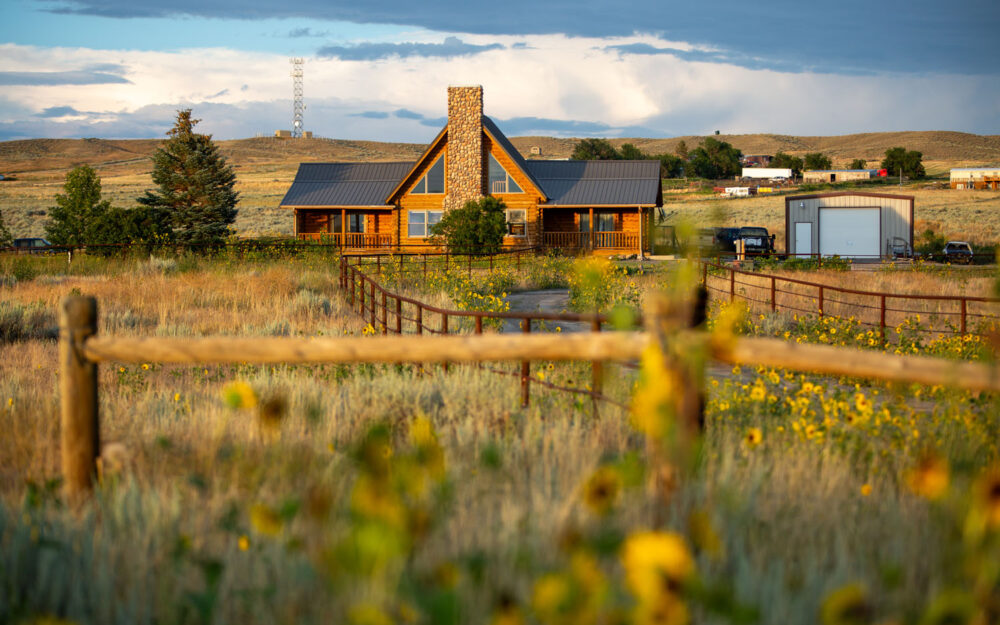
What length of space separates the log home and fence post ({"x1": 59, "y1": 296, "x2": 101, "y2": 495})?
33.1 m

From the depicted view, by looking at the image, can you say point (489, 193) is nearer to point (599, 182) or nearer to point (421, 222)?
point (421, 222)

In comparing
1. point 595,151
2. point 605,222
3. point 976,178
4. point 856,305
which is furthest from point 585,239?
point 595,151

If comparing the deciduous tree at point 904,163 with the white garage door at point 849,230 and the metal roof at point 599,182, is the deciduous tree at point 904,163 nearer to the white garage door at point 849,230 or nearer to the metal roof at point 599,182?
the white garage door at point 849,230

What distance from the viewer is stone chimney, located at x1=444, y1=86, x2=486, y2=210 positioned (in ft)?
124

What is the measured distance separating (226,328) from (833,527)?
11643 millimetres

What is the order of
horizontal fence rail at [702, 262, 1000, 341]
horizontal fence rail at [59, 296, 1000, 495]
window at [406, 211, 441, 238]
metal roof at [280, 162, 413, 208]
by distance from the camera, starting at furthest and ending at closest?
metal roof at [280, 162, 413, 208] → window at [406, 211, 441, 238] → horizontal fence rail at [702, 262, 1000, 341] → horizontal fence rail at [59, 296, 1000, 495]

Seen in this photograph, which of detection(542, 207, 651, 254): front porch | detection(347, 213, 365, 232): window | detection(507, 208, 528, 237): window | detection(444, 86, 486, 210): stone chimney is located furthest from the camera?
detection(347, 213, 365, 232): window

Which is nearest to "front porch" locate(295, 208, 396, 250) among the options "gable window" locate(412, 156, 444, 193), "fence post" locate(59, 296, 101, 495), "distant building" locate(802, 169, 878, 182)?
"gable window" locate(412, 156, 444, 193)

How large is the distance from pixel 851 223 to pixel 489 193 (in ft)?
49.5

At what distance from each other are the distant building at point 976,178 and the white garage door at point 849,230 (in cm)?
4462

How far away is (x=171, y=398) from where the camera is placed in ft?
Result: 26.8

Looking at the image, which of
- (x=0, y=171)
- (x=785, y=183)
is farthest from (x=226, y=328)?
(x=0, y=171)

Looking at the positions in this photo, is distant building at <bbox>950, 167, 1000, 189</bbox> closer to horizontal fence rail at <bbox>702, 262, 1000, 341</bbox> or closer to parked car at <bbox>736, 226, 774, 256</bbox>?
parked car at <bbox>736, 226, 774, 256</bbox>

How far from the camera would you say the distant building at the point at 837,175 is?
3686 inches
